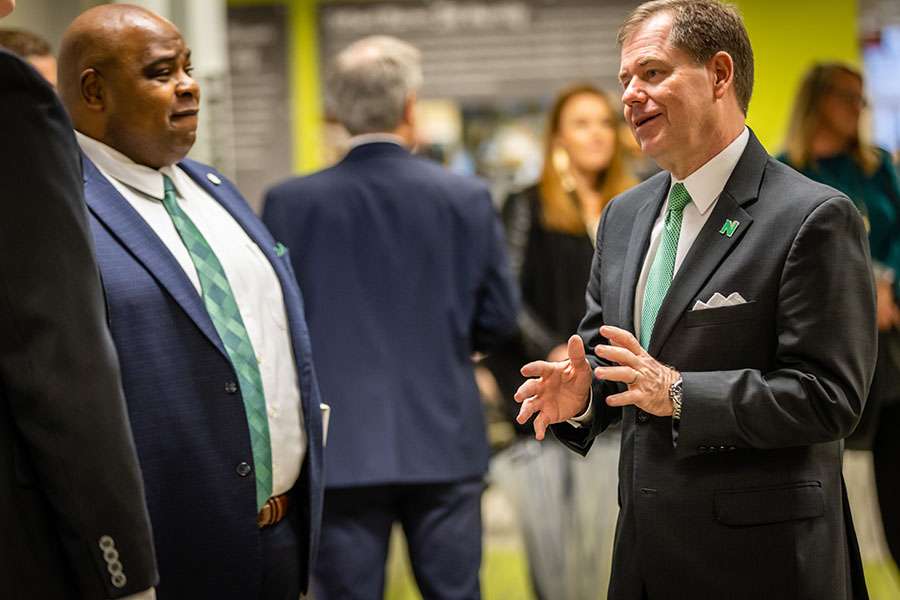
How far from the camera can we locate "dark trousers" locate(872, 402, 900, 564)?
141 inches

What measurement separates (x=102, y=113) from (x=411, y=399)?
1.26 m

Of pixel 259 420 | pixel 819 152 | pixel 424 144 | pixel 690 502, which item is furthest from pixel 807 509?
pixel 424 144

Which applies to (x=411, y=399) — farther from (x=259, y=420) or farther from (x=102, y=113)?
(x=102, y=113)

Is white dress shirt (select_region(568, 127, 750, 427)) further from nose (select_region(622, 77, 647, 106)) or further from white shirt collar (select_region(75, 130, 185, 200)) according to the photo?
white shirt collar (select_region(75, 130, 185, 200))

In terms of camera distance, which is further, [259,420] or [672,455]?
[259,420]

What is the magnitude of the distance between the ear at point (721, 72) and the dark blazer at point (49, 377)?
1053mm

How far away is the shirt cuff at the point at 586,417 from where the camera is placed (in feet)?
7.00

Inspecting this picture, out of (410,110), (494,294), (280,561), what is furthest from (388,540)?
(410,110)

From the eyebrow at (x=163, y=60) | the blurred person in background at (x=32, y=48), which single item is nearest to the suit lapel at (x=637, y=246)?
the eyebrow at (x=163, y=60)

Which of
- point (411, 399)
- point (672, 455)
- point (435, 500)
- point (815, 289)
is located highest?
point (815, 289)

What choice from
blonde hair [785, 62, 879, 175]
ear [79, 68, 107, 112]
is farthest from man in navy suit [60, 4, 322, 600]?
blonde hair [785, 62, 879, 175]

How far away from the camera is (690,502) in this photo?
201 cm

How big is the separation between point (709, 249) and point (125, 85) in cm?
120

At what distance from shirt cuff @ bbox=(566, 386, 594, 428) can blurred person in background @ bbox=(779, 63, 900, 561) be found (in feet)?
Answer: 5.66
